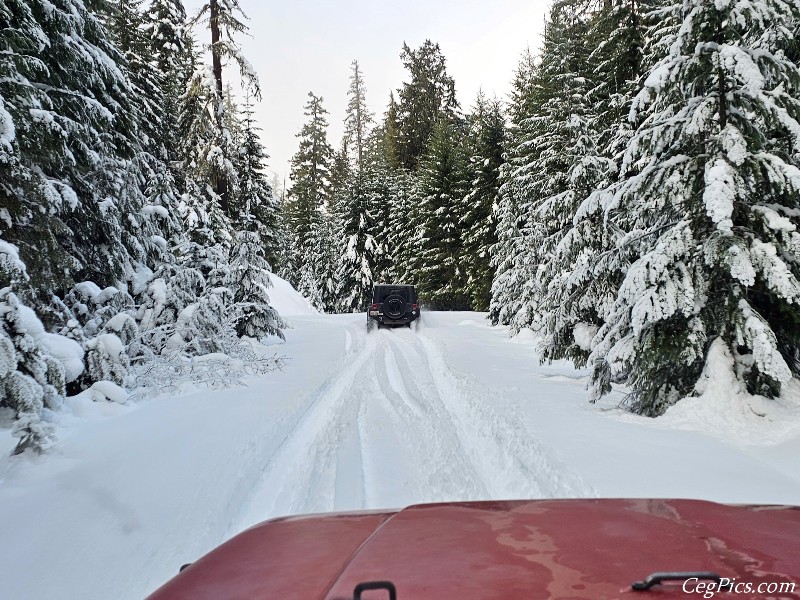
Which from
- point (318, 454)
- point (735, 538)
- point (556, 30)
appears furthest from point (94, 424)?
point (556, 30)

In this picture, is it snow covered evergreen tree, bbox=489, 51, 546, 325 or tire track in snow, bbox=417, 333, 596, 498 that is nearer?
tire track in snow, bbox=417, 333, 596, 498

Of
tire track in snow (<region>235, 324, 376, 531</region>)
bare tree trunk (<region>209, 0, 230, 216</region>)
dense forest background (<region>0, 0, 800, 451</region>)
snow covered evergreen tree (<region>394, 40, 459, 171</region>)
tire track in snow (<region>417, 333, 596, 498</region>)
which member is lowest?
tire track in snow (<region>235, 324, 376, 531</region>)

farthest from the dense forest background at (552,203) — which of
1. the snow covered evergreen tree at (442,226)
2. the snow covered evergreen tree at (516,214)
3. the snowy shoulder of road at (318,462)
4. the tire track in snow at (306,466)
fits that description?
the snow covered evergreen tree at (442,226)

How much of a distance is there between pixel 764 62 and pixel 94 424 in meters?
10.5

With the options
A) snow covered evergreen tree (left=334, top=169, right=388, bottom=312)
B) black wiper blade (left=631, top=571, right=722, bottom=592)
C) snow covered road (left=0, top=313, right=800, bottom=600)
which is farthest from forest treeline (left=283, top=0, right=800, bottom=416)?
snow covered evergreen tree (left=334, top=169, right=388, bottom=312)

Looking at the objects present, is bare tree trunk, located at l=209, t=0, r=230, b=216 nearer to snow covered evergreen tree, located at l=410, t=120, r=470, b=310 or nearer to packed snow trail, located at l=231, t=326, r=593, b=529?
packed snow trail, located at l=231, t=326, r=593, b=529

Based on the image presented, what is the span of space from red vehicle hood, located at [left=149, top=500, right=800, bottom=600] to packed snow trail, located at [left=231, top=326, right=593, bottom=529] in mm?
2741

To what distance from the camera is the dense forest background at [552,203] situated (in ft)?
20.8

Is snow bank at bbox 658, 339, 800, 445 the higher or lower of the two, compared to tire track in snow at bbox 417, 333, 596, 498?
higher

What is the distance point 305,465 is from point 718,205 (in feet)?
19.5

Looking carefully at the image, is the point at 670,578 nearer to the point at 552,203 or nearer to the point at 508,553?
the point at 508,553

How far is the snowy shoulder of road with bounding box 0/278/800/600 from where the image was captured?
3951mm

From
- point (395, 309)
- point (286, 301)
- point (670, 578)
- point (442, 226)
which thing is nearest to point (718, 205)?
point (670, 578)

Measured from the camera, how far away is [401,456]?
19.2 feet
